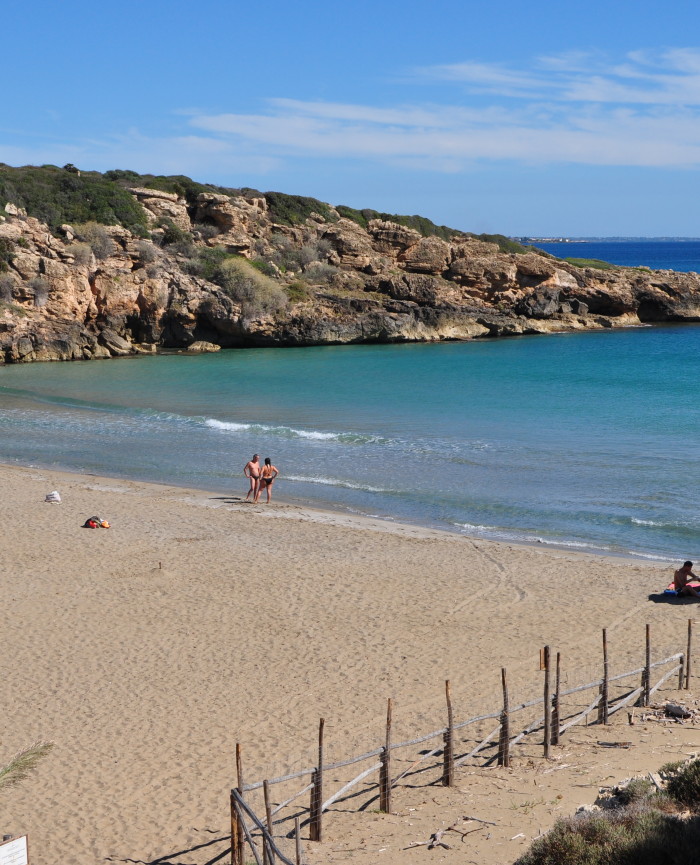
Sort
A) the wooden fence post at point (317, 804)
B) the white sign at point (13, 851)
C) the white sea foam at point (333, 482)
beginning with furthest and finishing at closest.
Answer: the white sea foam at point (333, 482) < the wooden fence post at point (317, 804) < the white sign at point (13, 851)

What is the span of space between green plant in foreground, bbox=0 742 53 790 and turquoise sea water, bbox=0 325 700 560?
1126 centimetres

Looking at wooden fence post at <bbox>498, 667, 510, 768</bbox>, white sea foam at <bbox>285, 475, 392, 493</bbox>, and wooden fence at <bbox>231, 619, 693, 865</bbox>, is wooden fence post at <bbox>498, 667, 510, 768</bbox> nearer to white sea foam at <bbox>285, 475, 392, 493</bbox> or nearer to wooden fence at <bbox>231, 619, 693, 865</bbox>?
wooden fence at <bbox>231, 619, 693, 865</bbox>

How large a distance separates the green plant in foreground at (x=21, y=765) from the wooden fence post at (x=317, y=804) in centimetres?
308

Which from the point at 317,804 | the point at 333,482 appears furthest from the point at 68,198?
the point at 317,804

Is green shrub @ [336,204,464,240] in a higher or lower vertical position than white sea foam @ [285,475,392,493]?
higher

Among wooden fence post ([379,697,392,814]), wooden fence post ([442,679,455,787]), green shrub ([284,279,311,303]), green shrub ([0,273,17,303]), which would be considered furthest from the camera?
green shrub ([284,279,311,303])

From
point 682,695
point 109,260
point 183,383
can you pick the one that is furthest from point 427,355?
point 682,695

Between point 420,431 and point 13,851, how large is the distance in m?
24.6

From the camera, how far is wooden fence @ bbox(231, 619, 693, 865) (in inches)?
277

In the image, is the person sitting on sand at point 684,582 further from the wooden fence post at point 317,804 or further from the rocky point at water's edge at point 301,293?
the rocky point at water's edge at point 301,293

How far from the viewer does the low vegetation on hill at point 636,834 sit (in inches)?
232

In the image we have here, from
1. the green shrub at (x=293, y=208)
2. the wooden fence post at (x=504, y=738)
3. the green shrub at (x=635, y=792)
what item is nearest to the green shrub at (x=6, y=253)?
the green shrub at (x=293, y=208)

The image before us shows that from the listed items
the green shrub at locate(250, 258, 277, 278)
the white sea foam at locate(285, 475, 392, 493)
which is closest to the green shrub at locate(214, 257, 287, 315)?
the green shrub at locate(250, 258, 277, 278)

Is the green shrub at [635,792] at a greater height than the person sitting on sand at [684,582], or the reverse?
the green shrub at [635,792]
